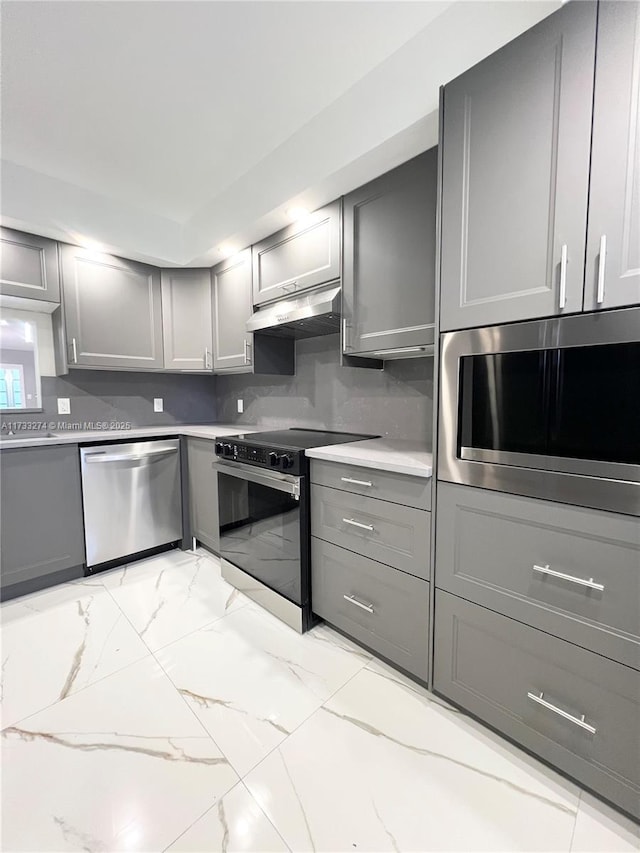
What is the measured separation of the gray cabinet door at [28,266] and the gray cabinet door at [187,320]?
0.72m

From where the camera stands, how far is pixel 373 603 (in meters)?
1.57

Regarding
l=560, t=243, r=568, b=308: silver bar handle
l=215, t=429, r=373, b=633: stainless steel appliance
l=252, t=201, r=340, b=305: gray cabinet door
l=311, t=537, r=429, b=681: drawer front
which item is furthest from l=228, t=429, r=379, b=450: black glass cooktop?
l=560, t=243, r=568, b=308: silver bar handle

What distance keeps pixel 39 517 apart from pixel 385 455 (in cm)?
214

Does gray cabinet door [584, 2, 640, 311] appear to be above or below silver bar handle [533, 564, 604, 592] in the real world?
above

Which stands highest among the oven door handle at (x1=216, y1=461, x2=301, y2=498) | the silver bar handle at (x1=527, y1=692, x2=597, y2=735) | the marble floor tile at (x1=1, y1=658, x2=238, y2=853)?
the oven door handle at (x1=216, y1=461, x2=301, y2=498)

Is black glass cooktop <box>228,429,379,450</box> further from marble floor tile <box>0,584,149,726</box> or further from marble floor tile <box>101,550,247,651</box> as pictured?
marble floor tile <box>0,584,149,726</box>

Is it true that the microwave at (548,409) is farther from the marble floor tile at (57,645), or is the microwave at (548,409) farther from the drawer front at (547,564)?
the marble floor tile at (57,645)

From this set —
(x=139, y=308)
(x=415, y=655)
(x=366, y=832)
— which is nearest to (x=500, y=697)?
(x=415, y=655)

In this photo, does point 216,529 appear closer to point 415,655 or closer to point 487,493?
point 415,655

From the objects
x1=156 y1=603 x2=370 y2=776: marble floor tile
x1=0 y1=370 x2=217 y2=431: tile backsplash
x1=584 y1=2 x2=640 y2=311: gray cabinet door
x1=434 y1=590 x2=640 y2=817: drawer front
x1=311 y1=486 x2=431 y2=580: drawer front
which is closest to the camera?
x1=584 y1=2 x2=640 y2=311: gray cabinet door

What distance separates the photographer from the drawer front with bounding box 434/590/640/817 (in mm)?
969

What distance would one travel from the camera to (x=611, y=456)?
3.17 ft

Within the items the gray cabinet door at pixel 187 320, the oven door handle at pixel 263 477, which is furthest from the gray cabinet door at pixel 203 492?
the gray cabinet door at pixel 187 320

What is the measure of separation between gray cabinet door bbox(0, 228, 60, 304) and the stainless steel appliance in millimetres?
1538
